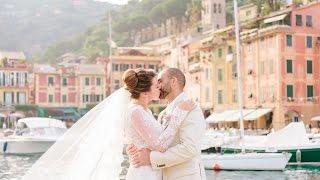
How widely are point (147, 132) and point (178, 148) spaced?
0.30m

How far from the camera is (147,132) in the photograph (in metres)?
5.16

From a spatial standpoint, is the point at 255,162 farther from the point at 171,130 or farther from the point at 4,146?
the point at 4,146

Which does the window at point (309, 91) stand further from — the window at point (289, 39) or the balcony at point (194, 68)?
the balcony at point (194, 68)

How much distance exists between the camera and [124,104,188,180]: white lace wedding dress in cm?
506

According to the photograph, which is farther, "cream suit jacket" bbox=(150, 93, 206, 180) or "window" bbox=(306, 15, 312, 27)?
"window" bbox=(306, 15, 312, 27)

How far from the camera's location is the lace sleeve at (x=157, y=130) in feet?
16.6

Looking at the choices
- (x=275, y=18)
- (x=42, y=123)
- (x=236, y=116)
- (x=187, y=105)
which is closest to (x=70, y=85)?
(x=236, y=116)

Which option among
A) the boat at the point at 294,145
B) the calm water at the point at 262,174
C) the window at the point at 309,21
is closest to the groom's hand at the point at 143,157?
the calm water at the point at 262,174

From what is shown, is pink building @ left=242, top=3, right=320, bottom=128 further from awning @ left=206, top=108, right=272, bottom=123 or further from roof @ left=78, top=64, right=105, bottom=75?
roof @ left=78, top=64, right=105, bottom=75

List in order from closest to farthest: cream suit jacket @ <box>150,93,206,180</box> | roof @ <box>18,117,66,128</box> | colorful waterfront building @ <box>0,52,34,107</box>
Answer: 1. cream suit jacket @ <box>150,93,206,180</box>
2. roof @ <box>18,117,66,128</box>
3. colorful waterfront building @ <box>0,52,34,107</box>

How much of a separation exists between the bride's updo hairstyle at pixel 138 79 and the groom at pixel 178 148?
0.37 feet

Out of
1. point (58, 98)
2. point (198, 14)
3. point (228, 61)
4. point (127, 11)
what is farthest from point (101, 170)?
point (127, 11)

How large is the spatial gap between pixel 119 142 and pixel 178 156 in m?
1.14

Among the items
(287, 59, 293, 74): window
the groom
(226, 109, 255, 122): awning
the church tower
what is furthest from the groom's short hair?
the church tower
